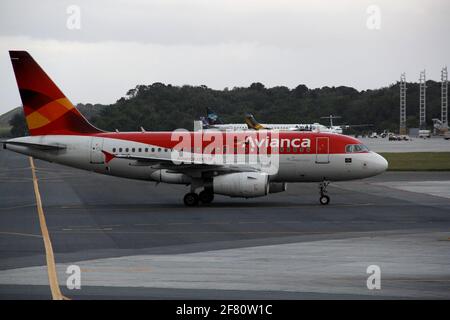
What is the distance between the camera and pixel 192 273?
21.0 meters

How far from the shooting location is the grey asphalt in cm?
1911

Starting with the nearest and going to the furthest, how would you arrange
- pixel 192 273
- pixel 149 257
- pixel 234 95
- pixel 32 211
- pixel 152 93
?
pixel 192 273
pixel 149 257
pixel 32 211
pixel 152 93
pixel 234 95

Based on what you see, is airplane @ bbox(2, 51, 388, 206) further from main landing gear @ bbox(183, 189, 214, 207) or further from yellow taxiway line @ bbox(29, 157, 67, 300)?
yellow taxiway line @ bbox(29, 157, 67, 300)

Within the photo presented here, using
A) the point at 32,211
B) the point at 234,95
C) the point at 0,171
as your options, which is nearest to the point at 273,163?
the point at 32,211

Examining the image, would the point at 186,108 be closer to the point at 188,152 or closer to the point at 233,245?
the point at 188,152

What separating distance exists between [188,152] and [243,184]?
4.11m

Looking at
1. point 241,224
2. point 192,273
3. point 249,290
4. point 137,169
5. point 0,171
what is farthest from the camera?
point 0,171

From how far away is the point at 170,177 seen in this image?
1592 inches

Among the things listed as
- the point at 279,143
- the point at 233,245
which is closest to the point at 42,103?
the point at 279,143

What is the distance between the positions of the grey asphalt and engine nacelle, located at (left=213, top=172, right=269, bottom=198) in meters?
0.84

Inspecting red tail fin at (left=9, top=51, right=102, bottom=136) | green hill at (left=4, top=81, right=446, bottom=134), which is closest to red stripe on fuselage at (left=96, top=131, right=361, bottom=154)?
red tail fin at (left=9, top=51, right=102, bottom=136)

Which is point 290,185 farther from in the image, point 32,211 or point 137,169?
point 32,211

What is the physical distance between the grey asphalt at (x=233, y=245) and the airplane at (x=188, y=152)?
1336mm
